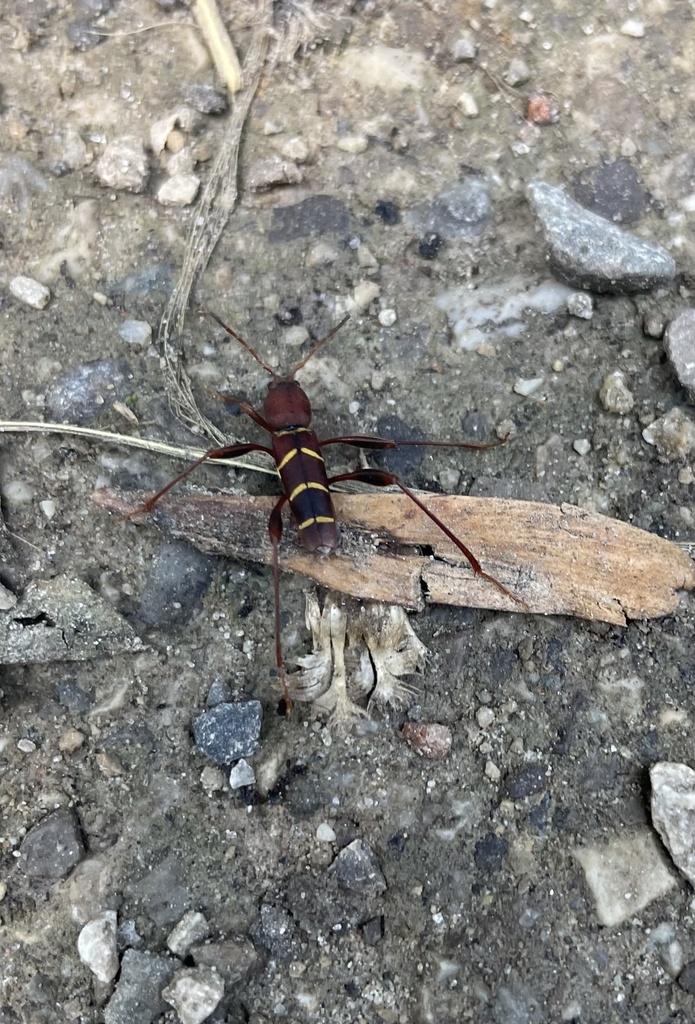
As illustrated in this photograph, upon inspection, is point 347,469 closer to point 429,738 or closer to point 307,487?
point 307,487

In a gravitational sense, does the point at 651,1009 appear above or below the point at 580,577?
below

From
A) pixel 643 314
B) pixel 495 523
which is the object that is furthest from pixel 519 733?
pixel 643 314

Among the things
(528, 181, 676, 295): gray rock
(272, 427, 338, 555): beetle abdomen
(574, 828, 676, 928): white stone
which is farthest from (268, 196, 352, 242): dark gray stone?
(574, 828, 676, 928): white stone

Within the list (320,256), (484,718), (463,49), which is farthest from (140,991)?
(463,49)

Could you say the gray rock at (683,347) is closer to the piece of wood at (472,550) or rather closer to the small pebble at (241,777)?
the piece of wood at (472,550)

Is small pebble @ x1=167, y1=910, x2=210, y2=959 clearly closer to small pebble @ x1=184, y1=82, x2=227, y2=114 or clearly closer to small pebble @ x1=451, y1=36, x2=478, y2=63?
small pebble @ x1=184, y1=82, x2=227, y2=114

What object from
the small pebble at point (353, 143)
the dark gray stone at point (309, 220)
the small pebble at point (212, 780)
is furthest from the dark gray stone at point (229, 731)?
the small pebble at point (353, 143)

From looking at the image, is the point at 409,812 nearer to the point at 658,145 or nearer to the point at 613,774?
the point at 613,774
